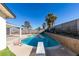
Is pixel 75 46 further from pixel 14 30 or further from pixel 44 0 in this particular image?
pixel 14 30

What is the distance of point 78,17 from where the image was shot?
6.57 metres

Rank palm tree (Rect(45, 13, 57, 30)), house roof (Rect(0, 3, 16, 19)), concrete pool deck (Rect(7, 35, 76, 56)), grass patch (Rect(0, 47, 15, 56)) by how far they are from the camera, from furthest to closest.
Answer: palm tree (Rect(45, 13, 57, 30)), house roof (Rect(0, 3, 16, 19)), concrete pool deck (Rect(7, 35, 76, 56)), grass patch (Rect(0, 47, 15, 56))

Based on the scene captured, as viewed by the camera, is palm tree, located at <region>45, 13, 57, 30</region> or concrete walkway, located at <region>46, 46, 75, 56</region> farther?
palm tree, located at <region>45, 13, 57, 30</region>

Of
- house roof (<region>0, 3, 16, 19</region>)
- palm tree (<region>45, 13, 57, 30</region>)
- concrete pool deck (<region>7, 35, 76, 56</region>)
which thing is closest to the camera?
concrete pool deck (<region>7, 35, 76, 56</region>)

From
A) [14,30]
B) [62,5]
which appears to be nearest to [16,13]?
[14,30]

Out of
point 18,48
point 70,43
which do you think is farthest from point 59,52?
A: point 18,48

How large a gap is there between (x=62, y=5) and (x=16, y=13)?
6.29 ft

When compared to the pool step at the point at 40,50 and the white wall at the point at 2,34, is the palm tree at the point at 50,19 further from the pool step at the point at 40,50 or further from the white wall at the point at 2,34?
the white wall at the point at 2,34

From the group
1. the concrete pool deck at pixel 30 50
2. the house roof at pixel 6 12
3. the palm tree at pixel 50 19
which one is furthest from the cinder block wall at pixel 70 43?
the house roof at pixel 6 12

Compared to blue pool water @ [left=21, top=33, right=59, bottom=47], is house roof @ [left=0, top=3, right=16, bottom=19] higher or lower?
higher

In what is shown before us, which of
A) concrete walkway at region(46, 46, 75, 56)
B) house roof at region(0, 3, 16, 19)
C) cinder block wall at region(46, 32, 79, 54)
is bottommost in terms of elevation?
concrete walkway at region(46, 46, 75, 56)

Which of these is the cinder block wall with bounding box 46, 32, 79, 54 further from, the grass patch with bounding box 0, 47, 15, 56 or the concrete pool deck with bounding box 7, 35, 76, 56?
the grass patch with bounding box 0, 47, 15, 56

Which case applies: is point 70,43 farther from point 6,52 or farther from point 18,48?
point 6,52

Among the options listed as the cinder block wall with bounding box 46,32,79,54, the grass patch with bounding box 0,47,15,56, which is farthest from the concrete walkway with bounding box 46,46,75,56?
the grass patch with bounding box 0,47,15,56
